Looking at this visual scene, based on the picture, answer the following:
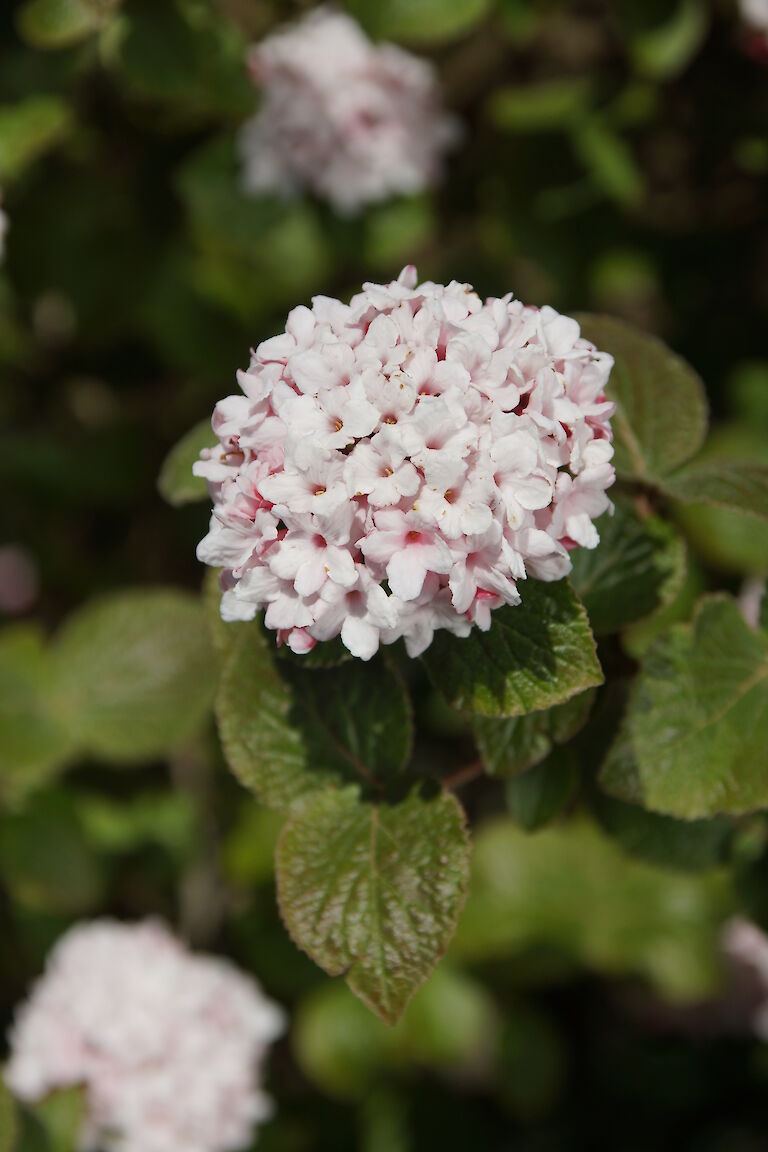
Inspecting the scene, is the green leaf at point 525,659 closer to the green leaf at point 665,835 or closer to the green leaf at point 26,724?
the green leaf at point 665,835

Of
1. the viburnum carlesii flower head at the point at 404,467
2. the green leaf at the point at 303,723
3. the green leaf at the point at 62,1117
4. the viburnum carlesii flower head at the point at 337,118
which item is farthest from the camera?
the viburnum carlesii flower head at the point at 337,118

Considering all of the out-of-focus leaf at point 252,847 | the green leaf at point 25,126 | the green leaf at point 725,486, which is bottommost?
the out-of-focus leaf at point 252,847

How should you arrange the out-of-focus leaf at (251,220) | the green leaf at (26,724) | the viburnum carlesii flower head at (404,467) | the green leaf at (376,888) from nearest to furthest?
the viburnum carlesii flower head at (404,467) < the green leaf at (376,888) < the green leaf at (26,724) < the out-of-focus leaf at (251,220)

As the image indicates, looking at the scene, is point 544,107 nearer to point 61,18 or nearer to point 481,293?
point 481,293

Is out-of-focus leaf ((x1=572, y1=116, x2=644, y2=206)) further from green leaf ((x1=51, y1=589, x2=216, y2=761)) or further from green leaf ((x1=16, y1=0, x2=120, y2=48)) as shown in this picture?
green leaf ((x1=51, y1=589, x2=216, y2=761))

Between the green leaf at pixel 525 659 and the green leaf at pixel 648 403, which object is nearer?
the green leaf at pixel 525 659

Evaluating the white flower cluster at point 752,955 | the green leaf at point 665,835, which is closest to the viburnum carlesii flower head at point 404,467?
the green leaf at point 665,835

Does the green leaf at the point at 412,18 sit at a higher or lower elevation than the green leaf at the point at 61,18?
lower
